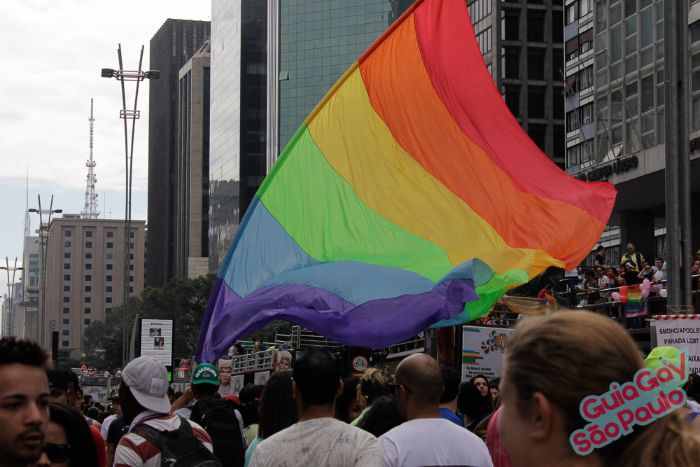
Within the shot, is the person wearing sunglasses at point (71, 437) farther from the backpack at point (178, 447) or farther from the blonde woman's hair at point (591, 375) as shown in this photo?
the blonde woman's hair at point (591, 375)

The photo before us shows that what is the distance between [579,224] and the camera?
12078 mm

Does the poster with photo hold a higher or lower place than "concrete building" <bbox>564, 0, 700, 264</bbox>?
lower

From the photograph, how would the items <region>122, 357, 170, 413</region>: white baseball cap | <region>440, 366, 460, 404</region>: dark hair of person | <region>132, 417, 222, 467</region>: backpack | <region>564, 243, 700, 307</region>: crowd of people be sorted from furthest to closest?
<region>564, 243, 700, 307</region>: crowd of people, <region>440, 366, 460, 404</region>: dark hair of person, <region>122, 357, 170, 413</region>: white baseball cap, <region>132, 417, 222, 467</region>: backpack

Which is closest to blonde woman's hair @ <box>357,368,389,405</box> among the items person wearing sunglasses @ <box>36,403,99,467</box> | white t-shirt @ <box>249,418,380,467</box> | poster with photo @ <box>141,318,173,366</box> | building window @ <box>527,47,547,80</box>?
white t-shirt @ <box>249,418,380,467</box>

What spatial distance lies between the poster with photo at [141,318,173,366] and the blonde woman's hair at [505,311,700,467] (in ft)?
103

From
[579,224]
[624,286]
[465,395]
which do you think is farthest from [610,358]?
[624,286]

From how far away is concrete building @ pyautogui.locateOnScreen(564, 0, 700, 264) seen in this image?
34.9 m

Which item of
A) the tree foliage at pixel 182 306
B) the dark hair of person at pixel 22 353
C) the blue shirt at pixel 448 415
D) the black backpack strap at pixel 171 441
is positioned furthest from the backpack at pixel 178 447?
the tree foliage at pixel 182 306

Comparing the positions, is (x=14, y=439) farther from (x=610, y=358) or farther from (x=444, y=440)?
(x=444, y=440)

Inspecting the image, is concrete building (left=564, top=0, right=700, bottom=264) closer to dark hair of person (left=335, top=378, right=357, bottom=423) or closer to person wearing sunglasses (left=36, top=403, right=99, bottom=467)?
dark hair of person (left=335, top=378, right=357, bottom=423)

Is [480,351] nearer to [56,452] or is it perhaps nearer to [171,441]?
[171,441]

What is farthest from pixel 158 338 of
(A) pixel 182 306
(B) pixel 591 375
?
(A) pixel 182 306

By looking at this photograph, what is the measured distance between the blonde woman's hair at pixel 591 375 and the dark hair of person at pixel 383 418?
5242 mm

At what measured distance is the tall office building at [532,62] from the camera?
8812 cm
